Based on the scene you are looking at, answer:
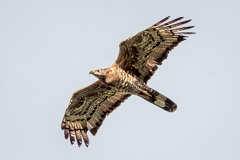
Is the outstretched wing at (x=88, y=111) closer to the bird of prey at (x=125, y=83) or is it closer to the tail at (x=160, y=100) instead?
the bird of prey at (x=125, y=83)

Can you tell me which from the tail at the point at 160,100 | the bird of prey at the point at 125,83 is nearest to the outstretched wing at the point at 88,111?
the bird of prey at the point at 125,83

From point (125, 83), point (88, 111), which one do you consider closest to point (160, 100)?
point (125, 83)

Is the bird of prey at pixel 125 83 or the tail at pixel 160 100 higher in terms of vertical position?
the bird of prey at pixel 125 83

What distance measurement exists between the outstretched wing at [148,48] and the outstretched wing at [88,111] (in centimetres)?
131

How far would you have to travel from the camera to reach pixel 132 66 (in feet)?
56.1

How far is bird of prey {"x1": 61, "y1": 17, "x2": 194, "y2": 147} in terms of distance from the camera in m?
16.6

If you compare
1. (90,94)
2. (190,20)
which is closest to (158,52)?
(190,20)

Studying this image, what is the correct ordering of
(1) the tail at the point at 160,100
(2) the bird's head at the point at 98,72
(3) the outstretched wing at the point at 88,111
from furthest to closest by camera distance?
(3) the outstretched wing at the point at 88,111
(1) the tail at the point at 160,100
(2) the bird's head at the point at 98,72

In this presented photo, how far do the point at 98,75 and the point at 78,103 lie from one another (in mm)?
1918

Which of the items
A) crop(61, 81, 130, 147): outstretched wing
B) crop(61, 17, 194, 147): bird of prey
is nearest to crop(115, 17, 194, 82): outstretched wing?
crop(61, 17, 194, 147): bird of prey

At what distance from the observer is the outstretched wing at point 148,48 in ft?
53.9

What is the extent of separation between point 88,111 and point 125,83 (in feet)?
7.31

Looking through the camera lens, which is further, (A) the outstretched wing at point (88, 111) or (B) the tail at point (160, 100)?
(A) the outstretched wing at point (88, 111)

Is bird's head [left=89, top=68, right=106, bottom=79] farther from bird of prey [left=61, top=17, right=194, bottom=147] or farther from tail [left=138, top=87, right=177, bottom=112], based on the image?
tail [left=138, top=87, right=177, bottom=112]
